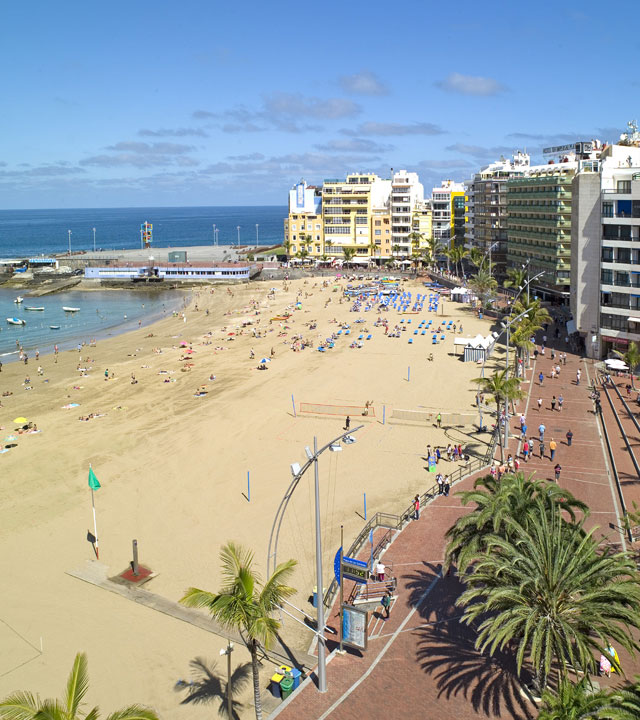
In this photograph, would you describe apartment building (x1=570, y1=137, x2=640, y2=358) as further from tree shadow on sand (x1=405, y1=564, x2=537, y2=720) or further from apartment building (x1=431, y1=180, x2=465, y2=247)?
apartment building (x1=431, y1=180, x2=465, y2=247)

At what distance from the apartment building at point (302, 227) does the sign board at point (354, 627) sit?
359 feet

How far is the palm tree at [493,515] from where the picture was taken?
16.8 m

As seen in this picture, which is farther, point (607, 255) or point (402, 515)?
point (607, 255)

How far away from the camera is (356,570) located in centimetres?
1995

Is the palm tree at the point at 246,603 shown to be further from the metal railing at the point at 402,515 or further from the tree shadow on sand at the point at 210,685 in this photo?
the metal railing at the point at 402,515

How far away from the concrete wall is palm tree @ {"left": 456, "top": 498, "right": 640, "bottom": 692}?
39.6 m

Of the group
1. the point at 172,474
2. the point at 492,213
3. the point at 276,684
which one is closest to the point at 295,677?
the point at 276,684

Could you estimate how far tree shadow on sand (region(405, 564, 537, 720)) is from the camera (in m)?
15.4

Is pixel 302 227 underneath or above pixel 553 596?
above

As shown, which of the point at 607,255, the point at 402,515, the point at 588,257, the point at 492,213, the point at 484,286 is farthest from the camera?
the point at 492,213

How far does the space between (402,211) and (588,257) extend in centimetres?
6942

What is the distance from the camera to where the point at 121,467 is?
1316 inches

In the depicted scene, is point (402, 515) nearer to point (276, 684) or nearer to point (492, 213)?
point (276, 684)

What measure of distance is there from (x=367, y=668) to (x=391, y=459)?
1637 cm
